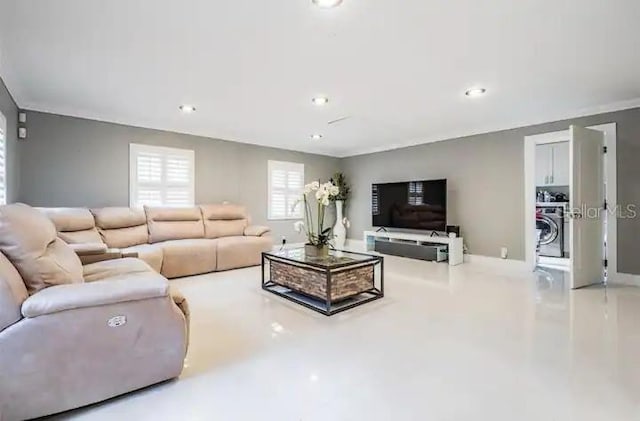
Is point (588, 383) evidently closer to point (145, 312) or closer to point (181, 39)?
point (145, 312)

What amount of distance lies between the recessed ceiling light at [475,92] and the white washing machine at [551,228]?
375 cm

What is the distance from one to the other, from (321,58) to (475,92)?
74.1 inches

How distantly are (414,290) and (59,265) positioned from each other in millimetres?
3322

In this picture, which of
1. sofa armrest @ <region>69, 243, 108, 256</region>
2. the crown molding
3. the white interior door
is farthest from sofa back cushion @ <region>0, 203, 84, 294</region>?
the crown molding

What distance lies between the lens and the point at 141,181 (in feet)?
17.3

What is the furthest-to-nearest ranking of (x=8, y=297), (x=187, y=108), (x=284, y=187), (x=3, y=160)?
1. (x=284, y=187)
2. (x=187, y=108)
3. (x=3, y=160)
4. (x=8, y=297)

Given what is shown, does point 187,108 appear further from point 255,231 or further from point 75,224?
point 255,231

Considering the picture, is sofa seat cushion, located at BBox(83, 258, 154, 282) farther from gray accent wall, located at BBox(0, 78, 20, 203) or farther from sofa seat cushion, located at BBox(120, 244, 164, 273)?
gray accent wall, located at BBox(0, 78, 20, 203)

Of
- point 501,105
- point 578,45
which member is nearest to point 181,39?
point 578,45

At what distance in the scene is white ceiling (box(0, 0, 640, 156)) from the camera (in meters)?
2.20

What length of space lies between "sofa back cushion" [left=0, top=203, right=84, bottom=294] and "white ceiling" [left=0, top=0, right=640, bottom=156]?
134 centimetres

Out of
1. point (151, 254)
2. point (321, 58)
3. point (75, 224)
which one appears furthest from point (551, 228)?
point (75, 224)

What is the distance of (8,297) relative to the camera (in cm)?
152

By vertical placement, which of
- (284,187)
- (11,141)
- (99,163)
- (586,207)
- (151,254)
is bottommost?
(151,254)
